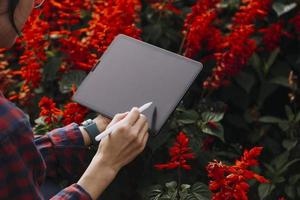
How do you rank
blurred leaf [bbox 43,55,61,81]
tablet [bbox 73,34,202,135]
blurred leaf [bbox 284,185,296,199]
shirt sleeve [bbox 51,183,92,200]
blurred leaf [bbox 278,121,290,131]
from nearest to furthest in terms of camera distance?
shirt sleeve [bbox 51,183,92,200], tablet [bbox 73,34,202,135], blurred leaf [bbox 284,185,296,199], blurred leaf [bbox 278,121,290,131], blurred leaf [bbox 43,55,61,81]

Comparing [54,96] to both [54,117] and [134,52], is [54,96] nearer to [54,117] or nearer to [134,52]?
[54,117]

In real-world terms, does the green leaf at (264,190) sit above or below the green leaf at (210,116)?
below

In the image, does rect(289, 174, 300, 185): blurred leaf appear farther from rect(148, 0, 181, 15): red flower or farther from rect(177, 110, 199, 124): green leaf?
rect(148, 0, 181, 15): red flower

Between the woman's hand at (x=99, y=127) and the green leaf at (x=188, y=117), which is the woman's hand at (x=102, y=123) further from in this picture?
the green leaf at (x=188, y=117)

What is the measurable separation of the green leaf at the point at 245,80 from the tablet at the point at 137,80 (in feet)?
1.96

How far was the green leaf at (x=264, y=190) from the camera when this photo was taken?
1904mm

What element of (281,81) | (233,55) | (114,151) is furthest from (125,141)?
(281,81)

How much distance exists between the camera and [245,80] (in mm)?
2332

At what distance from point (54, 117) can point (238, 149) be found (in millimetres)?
687

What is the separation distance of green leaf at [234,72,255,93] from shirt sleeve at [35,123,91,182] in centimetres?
78

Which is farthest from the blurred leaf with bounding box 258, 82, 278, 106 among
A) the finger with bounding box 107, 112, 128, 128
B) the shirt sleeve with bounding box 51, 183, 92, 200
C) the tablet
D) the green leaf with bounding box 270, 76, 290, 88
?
the shirt sleeve with bounding box 51, 183, 92, 200

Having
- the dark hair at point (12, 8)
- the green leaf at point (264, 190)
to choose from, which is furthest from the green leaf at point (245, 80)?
the dark hair at point (12, 8)

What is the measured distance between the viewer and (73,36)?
7.38ft

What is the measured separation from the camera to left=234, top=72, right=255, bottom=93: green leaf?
2.31m
